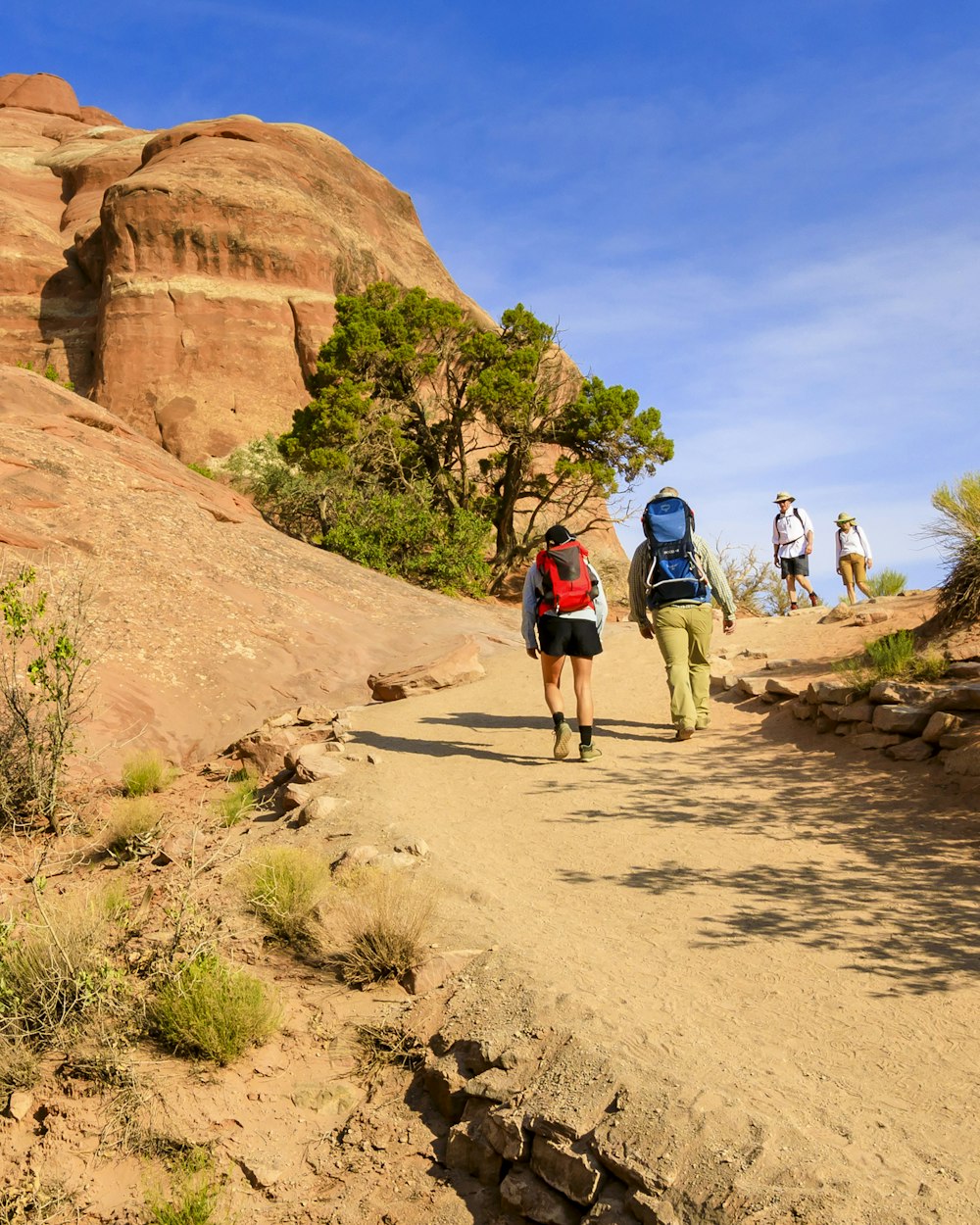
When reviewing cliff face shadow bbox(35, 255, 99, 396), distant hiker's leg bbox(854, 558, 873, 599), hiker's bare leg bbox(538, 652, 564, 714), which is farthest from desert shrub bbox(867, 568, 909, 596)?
cliff face shadow bbox(35, 255, 99, 396)

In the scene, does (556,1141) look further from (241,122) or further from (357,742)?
(241,122)

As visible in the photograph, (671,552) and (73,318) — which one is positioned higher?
(73,318)

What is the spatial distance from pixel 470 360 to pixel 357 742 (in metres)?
18.2

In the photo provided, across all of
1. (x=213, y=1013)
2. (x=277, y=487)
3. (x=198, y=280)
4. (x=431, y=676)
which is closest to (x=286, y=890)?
(x=213, y=1013)

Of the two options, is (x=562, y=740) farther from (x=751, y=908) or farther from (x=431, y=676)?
(x=431, y=676)

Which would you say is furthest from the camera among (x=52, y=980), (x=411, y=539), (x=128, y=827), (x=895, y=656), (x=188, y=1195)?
(x=411, y=539)

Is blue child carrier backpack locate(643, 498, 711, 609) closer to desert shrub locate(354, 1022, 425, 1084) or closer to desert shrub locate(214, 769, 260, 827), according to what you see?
desert shrub locate(214, 769, 260, 827)

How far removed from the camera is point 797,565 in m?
15.1

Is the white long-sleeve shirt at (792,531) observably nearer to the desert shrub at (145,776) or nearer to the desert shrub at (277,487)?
the desert shrub at (145,776)

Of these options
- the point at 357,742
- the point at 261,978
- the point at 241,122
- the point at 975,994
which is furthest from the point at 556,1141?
the point at 241,122

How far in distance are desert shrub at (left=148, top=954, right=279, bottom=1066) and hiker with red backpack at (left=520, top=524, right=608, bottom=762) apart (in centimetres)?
366

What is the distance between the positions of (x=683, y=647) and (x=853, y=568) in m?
7.77

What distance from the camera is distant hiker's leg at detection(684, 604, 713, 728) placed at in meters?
8.24

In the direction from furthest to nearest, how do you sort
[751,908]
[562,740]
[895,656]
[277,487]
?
[277,487]
[895,656]
[562,740]
[751,908]
